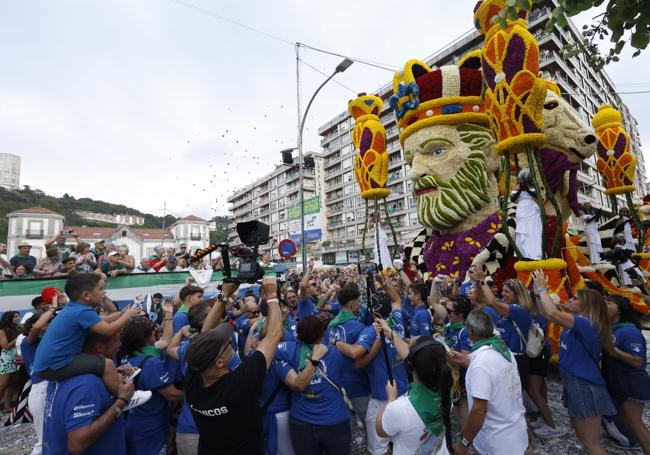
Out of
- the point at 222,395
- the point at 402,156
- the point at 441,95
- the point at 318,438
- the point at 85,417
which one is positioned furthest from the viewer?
the point at 402,156

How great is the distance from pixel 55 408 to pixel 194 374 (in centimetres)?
87

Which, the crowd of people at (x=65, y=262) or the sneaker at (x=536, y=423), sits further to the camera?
the crowd of people at (x=65, y=262)

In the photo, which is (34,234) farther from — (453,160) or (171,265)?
(453,160)

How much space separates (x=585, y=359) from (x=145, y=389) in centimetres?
363

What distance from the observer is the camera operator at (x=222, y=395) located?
71.1 inches

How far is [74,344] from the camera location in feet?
7.29

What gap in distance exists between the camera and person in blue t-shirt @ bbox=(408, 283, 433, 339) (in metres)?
3.95

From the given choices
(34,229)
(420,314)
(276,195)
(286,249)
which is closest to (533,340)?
(420,314)

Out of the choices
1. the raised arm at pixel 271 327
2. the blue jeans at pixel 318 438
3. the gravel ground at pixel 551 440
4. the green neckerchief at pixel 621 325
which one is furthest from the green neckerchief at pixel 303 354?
the green neckerchief at pixel 621 325

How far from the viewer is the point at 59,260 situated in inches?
262

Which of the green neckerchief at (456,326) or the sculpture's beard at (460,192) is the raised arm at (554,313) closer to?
the green neckerchief at (456,326)

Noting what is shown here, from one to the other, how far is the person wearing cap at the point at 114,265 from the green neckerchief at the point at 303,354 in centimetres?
549

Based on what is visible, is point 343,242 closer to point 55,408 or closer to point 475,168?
point 475,168

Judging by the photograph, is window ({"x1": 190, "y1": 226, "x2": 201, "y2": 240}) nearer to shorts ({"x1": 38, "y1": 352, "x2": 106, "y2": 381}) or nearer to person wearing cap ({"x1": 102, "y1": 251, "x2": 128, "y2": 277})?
person wearing cap ({"x1": 102, "y1": 251, "x2": 128, "y2": 277})
